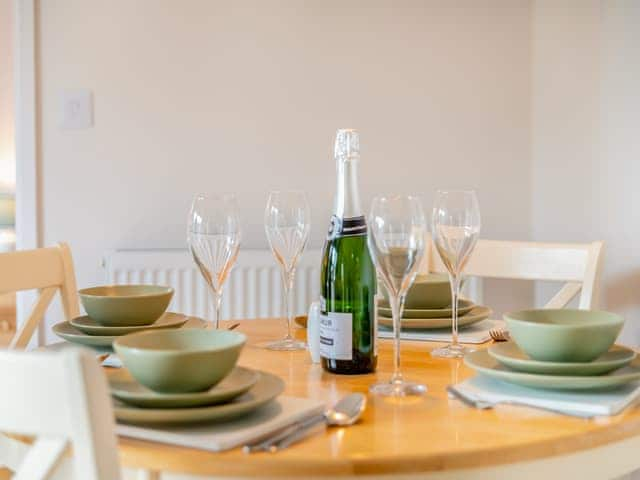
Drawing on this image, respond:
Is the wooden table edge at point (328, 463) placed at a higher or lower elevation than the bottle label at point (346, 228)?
lower

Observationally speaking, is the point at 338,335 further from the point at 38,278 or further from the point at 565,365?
the point at 38,278

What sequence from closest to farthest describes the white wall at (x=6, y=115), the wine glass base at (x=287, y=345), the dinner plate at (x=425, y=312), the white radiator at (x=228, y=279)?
the wine glass base at (x=287, y=345), the dinner plate at (x=425, y=312), the white radiator at (x=228, y=279), the white wall at (x=6, y=115)

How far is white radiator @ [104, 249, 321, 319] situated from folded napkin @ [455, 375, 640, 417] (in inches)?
61.4

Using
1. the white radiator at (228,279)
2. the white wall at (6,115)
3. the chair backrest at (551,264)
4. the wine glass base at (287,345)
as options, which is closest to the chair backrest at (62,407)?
the wine glass base at (287,345)

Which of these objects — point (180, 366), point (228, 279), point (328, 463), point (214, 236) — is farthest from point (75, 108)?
point (328, 463)

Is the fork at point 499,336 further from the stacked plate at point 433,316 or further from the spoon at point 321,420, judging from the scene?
the spoon at point 321,420

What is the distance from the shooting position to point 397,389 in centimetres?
106

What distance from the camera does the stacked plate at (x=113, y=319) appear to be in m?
1.29

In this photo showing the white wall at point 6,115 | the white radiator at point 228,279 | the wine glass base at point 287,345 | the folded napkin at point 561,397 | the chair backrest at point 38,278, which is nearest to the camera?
the folded napkin at point 561,397

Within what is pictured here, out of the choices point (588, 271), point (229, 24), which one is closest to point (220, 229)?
point (588, 271)

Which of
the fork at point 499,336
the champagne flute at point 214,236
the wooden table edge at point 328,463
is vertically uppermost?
the champagne flute at point 214,236

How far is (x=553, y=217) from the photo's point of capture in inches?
106

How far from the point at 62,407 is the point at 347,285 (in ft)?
2.02

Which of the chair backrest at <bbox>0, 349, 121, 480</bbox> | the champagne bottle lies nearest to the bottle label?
the champagne bottle
